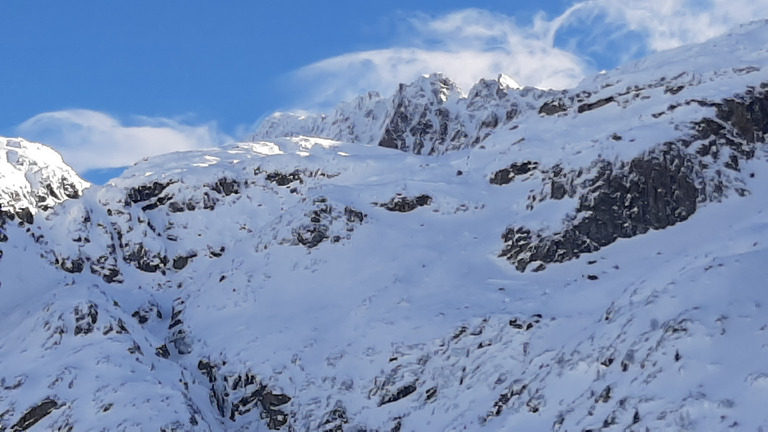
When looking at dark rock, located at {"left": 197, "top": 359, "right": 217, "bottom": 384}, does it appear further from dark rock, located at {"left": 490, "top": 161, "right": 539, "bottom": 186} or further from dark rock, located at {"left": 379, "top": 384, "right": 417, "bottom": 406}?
dark rock, located at {"left": 490, "top": 161, "right": 539, "bottom": 186}

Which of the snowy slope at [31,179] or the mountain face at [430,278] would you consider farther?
the snowy slope at [31,179]

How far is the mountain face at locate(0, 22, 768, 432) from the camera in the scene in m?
32.9

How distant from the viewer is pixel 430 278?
53.3 metres

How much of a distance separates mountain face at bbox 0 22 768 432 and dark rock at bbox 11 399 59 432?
0.08 m

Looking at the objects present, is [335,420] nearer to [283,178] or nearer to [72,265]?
[72,265]

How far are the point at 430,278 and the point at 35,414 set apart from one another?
24.1 meters

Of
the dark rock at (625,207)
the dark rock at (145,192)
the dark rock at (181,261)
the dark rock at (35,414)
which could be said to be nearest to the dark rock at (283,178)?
the dark rock at (145,192)

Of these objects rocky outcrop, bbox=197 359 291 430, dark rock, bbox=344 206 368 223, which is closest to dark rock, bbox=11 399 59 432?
rocky outcrop, bbox=197 359 291 430

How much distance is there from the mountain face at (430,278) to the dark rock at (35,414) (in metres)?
0.08

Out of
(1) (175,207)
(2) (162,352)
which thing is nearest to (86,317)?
(2) (162,352)

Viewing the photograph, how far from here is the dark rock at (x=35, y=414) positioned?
40.5 meters

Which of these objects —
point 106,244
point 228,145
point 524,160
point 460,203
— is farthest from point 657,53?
point 106,244

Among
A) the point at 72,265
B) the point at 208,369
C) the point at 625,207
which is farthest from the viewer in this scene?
the point at 72,265

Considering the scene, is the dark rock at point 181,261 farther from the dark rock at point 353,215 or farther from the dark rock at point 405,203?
the dark rock at point 405,203
